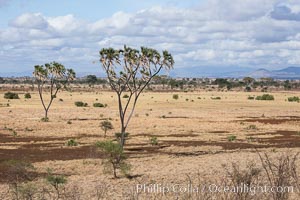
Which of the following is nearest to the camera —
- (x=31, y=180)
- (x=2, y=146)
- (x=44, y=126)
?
(x=31, y=180)

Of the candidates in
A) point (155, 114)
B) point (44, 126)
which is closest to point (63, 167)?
point (44, 126)

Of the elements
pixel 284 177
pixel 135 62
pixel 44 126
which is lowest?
pixel 44 126

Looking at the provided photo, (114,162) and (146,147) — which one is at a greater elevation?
(114,162)

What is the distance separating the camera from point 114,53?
2912 centimetres

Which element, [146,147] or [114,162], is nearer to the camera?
[114,162]

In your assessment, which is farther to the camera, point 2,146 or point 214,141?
point 214,141

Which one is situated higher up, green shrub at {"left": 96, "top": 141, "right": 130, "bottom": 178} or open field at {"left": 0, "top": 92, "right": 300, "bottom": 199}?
green shrub at {"left": 96, "top": 141, "right": 130, "bottom": 178}

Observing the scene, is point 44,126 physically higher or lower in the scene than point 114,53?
lower

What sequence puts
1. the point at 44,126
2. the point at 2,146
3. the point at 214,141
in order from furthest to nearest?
the point at 44,126 < the point at 214,141 < the point at 2,146

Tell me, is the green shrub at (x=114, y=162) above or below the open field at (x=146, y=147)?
above

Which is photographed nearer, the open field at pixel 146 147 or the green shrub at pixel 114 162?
the open field at pixel 146 147

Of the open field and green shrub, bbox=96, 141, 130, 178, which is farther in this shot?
green shrub, bbox=96, 141, 130, 178

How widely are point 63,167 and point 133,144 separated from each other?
10206 millimetres

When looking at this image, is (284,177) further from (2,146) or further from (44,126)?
(44,126)
